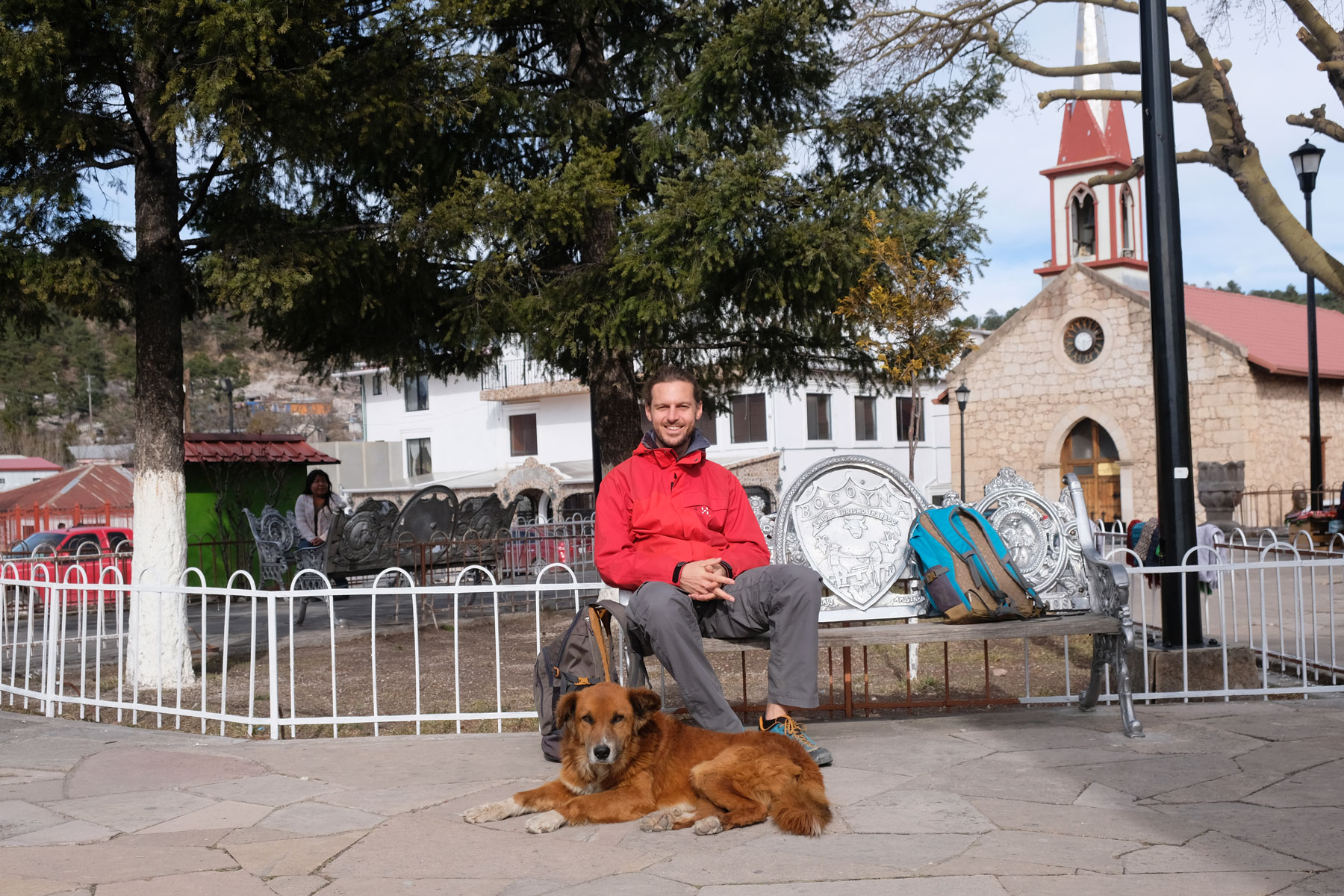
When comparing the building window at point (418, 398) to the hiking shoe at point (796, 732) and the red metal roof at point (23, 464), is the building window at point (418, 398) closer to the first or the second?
the red metal roof at point (23, 464)

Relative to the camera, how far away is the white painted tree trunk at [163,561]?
7414mm

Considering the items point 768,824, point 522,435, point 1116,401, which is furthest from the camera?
point 522,435

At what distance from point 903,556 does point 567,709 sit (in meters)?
2.20

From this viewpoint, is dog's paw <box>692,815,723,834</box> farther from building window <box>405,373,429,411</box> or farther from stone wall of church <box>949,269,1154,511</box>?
building window <box>405,373,429,411</box>

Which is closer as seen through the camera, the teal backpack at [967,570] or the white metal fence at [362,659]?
the teal backpack at [967,570]

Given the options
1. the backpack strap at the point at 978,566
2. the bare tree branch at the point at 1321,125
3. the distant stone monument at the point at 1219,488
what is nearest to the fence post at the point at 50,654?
the backpack strap at the point at 978,566

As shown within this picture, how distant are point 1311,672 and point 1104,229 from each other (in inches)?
1221

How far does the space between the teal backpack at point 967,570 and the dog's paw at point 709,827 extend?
5.97 ft

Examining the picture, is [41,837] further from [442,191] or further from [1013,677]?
[442,191]

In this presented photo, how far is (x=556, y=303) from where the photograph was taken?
377 inches

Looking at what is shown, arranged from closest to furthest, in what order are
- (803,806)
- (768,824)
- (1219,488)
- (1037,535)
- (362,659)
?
(803,806), (768,824), (1037,535), (362,659), (1219,488)

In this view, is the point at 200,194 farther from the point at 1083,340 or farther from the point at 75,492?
the point at 1083,340

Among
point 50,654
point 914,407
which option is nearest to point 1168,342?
point 914,407

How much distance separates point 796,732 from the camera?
4387 millimetres
